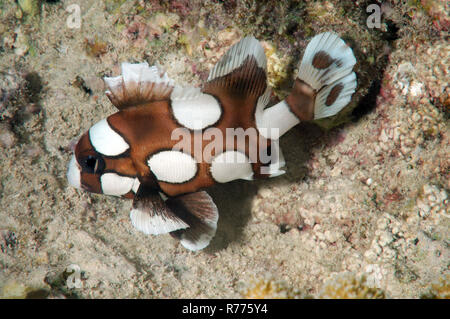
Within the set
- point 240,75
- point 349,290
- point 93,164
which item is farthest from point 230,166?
point 349,290

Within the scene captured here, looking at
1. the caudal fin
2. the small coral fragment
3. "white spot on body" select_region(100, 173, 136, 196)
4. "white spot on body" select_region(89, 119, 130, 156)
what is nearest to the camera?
the small coral fragment

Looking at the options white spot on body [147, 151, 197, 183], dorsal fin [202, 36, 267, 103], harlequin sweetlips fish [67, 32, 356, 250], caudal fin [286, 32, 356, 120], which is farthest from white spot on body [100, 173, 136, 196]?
caudal fin [286, 32, 356, 120]

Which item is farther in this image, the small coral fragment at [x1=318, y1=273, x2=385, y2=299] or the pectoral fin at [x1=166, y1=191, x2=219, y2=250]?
the pectoral fin at [x1=166, y1=191, x2=219, y2=250]

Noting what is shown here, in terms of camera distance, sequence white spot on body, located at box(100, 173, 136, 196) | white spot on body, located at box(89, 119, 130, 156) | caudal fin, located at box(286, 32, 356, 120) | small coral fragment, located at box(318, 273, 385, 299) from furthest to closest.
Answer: white spot on body, located at box(100, 173, 136, 196) < white spot on body, located at box(89, 119, 130, 156) < caudal fin, located at box(286, 32, 356, 120) < small coral fragment, located at box(318, 273, 385, 299)

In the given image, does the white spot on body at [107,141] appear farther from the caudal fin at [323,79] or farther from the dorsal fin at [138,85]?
the caudal fin at [323,79]

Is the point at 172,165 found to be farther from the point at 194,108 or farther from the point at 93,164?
the point at 93,164

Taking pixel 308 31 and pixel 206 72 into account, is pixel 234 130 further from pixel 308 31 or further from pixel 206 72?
pixel 308 31

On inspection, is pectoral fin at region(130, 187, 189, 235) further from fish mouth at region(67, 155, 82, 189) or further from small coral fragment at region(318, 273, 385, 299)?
small coral fragment at region(318, 273, 385, 299)
